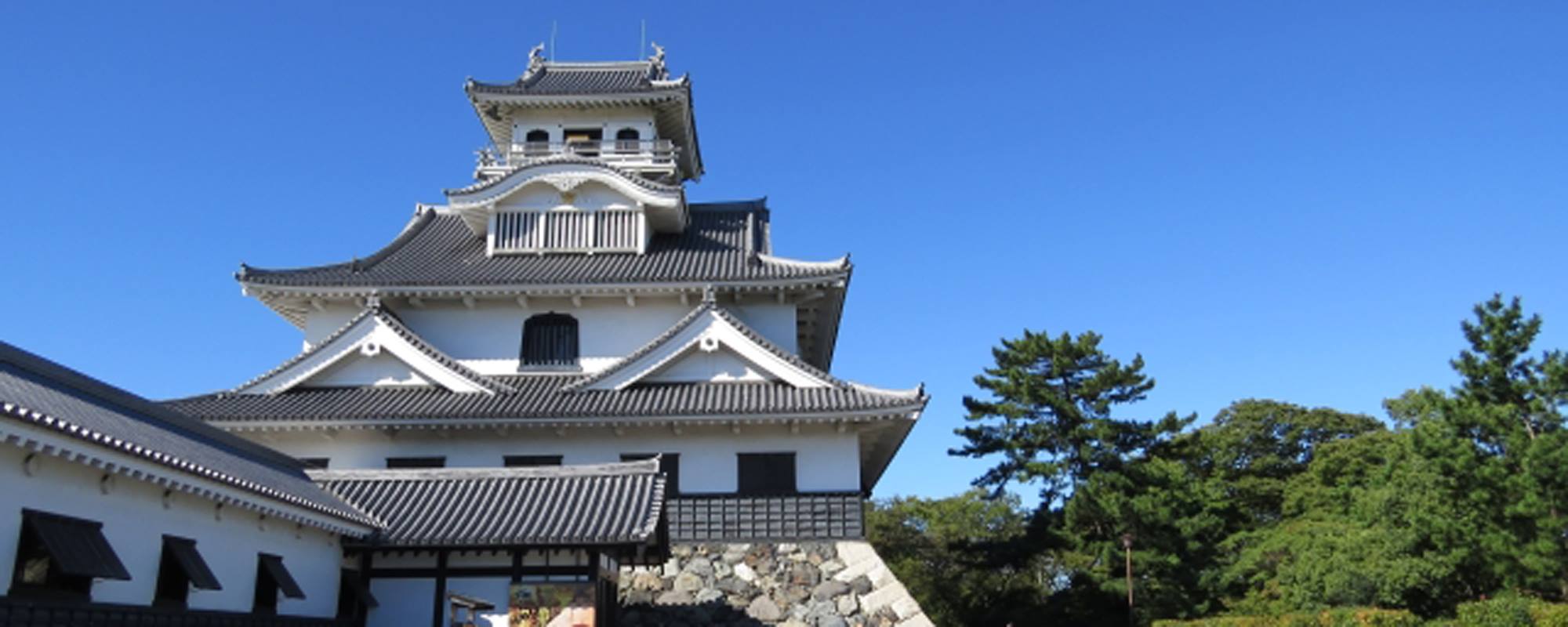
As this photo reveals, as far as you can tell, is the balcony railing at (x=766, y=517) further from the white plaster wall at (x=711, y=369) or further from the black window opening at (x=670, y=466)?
the white plaster wall at (x=711, y=369)

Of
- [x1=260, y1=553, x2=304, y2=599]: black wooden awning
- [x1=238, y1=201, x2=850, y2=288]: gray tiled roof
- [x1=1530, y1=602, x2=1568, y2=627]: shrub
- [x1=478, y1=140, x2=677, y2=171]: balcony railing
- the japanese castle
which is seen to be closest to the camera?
the japanese castle

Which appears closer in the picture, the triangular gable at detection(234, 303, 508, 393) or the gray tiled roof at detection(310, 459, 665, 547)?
the gray tiled roof at detection(310, 459, 665, 547)

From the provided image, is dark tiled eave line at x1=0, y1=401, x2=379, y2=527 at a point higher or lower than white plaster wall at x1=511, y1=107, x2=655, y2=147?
lower

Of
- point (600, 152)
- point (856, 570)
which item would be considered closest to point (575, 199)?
point (600, 152)

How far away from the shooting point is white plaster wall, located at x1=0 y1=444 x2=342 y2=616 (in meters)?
8.91

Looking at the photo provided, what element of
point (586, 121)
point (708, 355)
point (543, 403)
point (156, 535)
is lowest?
point (156, 535)

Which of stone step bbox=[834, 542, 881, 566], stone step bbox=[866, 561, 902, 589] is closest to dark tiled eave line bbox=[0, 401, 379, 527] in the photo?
stone step bbox=[834, 542, 881, 566]

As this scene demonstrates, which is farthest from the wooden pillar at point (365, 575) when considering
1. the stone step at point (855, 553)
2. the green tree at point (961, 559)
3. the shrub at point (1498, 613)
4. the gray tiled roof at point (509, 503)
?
the shrub at point (1498, 613)

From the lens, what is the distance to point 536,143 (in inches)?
1055

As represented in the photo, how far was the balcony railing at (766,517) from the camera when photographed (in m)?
17.8

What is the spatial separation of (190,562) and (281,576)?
1.62 metres

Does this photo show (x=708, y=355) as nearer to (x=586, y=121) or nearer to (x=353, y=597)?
(x=353, y=597)

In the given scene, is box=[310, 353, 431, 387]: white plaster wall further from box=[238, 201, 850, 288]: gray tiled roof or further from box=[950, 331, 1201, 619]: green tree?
box=[950, 331, 1201, 619]: green tree

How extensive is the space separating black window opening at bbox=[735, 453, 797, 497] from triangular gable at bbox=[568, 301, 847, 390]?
153cm
